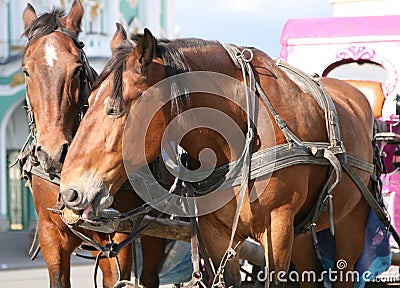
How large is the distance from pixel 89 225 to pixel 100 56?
497 inches

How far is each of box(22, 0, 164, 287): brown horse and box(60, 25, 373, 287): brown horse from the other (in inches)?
11.4

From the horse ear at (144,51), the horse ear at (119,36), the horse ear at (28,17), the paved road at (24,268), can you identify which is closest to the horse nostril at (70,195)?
the horse ear at (144,51)

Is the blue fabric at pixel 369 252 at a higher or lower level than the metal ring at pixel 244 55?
lower

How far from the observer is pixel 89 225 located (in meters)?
3.86

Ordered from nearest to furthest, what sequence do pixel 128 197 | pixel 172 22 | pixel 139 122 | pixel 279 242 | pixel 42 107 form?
pixel 139 122, pixel 279 242, pixel 42 107, pixel 128 197, pixel 172 22

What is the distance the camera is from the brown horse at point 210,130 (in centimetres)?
344

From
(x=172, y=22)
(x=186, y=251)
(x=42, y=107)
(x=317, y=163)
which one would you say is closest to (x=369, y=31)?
(x=186, y=251)

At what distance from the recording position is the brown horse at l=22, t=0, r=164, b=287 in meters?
4.01

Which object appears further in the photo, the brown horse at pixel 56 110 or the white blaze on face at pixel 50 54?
the white blaze on face at pixel 50 54

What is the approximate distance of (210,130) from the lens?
374 centimetres

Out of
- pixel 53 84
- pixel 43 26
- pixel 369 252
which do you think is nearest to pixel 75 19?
pixel 43 26

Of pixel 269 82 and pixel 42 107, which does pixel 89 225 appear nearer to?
pixel 42 107

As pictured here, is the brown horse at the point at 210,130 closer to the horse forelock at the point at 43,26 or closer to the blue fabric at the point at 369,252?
the horse forelock at the point at 43,26

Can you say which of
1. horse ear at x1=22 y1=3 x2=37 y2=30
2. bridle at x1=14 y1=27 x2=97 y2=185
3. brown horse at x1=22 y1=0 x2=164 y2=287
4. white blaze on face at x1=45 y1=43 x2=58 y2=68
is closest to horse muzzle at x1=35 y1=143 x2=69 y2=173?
brown horse at x1=22 y1=0 x2=164 y2=287
